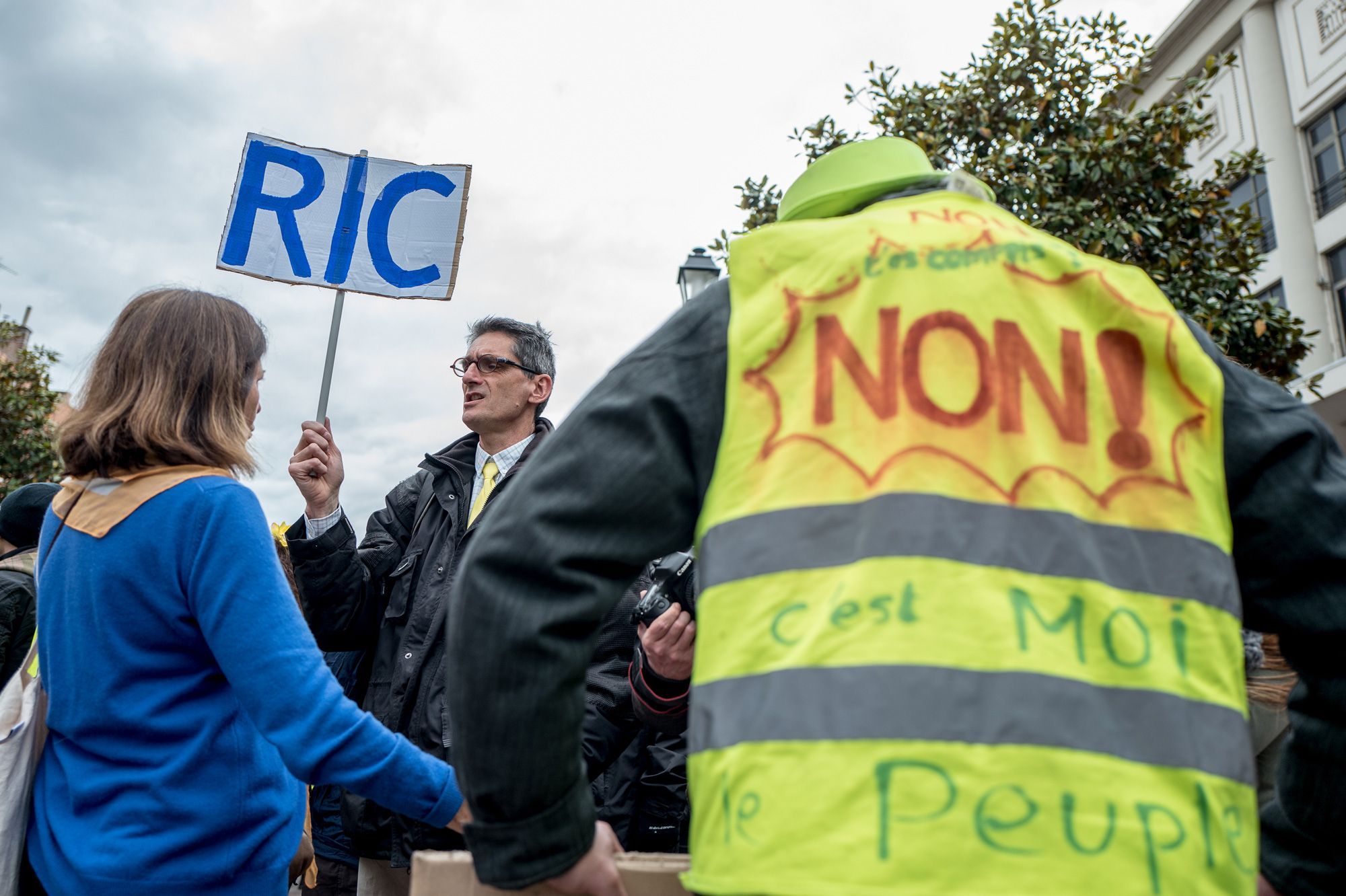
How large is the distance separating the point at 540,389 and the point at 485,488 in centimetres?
73

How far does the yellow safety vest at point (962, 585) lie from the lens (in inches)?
39.8

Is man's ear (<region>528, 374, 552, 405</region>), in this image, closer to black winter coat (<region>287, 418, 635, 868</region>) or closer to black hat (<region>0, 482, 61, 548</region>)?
black winter coat (<region>287, 418, 635, 868</region>)

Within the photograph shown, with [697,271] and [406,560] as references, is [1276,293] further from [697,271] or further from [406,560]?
[406,560]

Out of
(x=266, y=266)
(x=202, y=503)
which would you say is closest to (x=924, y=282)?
(x=202, y=503)

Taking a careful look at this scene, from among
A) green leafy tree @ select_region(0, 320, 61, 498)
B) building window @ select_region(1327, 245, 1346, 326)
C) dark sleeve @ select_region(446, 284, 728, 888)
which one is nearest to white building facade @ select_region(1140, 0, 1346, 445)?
building window @ select_region(1327, 245, 1346, 326)

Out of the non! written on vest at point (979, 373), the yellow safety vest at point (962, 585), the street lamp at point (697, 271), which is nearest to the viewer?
the yellow safety vest at point (962, 585)

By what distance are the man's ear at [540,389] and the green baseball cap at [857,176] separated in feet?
8.86

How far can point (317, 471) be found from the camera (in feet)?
11.4

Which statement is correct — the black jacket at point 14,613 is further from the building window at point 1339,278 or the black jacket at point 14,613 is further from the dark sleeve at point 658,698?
the building window at point 1339,278

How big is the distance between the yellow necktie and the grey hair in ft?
1.56

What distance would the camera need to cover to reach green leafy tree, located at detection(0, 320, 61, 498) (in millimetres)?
16641

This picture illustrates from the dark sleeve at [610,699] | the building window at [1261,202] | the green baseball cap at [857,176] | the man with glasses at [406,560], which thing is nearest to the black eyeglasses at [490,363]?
the man with glasses at [406,560]

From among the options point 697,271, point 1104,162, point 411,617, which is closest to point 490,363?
point 411,617

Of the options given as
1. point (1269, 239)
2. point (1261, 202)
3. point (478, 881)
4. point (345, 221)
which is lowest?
point (478, 881)
